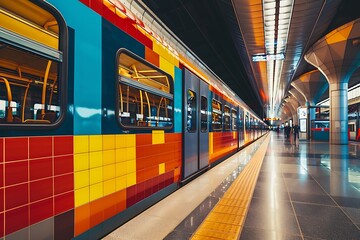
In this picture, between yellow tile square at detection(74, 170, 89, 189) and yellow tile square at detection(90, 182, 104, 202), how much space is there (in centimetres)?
10

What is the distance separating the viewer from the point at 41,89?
73.9 inches

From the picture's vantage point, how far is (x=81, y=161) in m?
2.04

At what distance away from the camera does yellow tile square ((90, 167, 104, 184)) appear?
2.16 metres

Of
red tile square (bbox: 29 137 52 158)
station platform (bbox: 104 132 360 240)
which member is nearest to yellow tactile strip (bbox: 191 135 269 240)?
station platform (bbox: 104 132 360 240)

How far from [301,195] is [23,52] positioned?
14.3ft

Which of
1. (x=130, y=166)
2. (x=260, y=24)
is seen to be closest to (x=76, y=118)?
(x=130, y=166)

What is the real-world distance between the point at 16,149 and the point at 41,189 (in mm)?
367

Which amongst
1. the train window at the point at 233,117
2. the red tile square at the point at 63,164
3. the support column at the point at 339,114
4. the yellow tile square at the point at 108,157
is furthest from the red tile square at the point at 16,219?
the support column at the point at 339,114

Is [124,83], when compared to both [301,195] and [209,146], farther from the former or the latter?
[209,146]

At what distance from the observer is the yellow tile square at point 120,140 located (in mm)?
2504

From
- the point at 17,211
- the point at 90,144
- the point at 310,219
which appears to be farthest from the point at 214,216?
the point at 17,211

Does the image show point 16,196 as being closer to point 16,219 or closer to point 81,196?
point 16,219

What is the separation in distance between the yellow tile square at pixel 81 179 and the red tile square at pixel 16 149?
0.49 metres

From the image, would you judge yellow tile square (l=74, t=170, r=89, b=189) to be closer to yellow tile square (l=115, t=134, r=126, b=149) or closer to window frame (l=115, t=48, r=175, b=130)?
yellow tile square (l=115, t=134, r=126, b=149)
